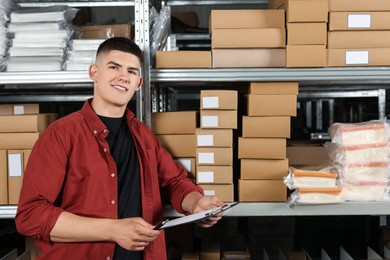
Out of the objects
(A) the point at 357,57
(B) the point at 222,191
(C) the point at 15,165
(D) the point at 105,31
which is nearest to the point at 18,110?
(C) the point at 15,165

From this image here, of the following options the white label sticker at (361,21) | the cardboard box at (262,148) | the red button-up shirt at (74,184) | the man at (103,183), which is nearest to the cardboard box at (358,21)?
the white label sticker at (361,21)

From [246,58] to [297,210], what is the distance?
755 mm

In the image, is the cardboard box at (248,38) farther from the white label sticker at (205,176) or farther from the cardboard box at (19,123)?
the cardboard box at (19,123)

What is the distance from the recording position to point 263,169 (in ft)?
7.23

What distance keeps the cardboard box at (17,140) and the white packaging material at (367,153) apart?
148 cm

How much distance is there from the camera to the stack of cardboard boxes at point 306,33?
2131 millimetres

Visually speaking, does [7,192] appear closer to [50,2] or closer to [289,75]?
[50,2]

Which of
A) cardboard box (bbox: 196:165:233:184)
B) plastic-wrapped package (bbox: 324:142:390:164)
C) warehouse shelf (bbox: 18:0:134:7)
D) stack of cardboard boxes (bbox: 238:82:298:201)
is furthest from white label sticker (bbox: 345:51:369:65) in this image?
warehouse shelf (bbox: 18:0:134:7)

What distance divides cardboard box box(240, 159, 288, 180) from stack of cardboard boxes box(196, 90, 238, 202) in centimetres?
8

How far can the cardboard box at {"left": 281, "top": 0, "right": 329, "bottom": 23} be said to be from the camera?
83.9 inches

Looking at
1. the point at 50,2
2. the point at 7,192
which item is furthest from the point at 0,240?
the point at 50,2

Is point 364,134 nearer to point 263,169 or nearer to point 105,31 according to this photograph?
point 263,169

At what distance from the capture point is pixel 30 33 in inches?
87.0

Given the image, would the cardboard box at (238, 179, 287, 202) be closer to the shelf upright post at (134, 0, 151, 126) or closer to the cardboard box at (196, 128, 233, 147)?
the cardboard box at (196, 128, 233, 147)
